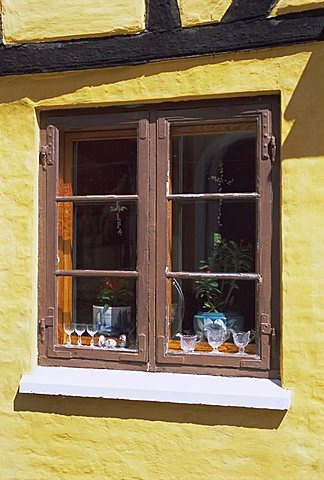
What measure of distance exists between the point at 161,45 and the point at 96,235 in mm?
1147

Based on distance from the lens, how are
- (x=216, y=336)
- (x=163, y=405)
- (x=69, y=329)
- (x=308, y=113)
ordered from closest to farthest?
(x=308, y=113), (x=163, y=405), (x=216, y=336), (x=69, y=329)

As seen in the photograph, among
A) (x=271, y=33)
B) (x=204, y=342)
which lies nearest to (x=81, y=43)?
(x=271, y=33)

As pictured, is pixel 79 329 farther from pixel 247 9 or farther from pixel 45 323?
pixel 247 9

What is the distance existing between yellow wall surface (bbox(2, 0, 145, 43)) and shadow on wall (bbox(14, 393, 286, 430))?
6.61 feet

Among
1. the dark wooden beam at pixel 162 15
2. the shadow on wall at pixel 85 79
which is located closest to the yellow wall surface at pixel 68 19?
the dark wooden beam at pixel 162 15

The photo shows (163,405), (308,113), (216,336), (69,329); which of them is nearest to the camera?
(308,113)

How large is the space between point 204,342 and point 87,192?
1103 millimetres

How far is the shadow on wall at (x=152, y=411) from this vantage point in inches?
129

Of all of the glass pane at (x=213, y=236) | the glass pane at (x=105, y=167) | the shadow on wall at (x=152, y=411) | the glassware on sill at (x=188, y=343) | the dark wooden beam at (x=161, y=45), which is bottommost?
the shadow on wall at (x=152, y=411)

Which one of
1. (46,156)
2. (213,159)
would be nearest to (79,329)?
(46,156)

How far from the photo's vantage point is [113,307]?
148 inches

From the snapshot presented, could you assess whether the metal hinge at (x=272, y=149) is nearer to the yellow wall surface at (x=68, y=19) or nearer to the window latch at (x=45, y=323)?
the yellow wall surface at (x=68, y=19)

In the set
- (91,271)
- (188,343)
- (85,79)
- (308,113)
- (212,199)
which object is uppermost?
(85,79)

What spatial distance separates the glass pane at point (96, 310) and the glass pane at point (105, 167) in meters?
0.53
